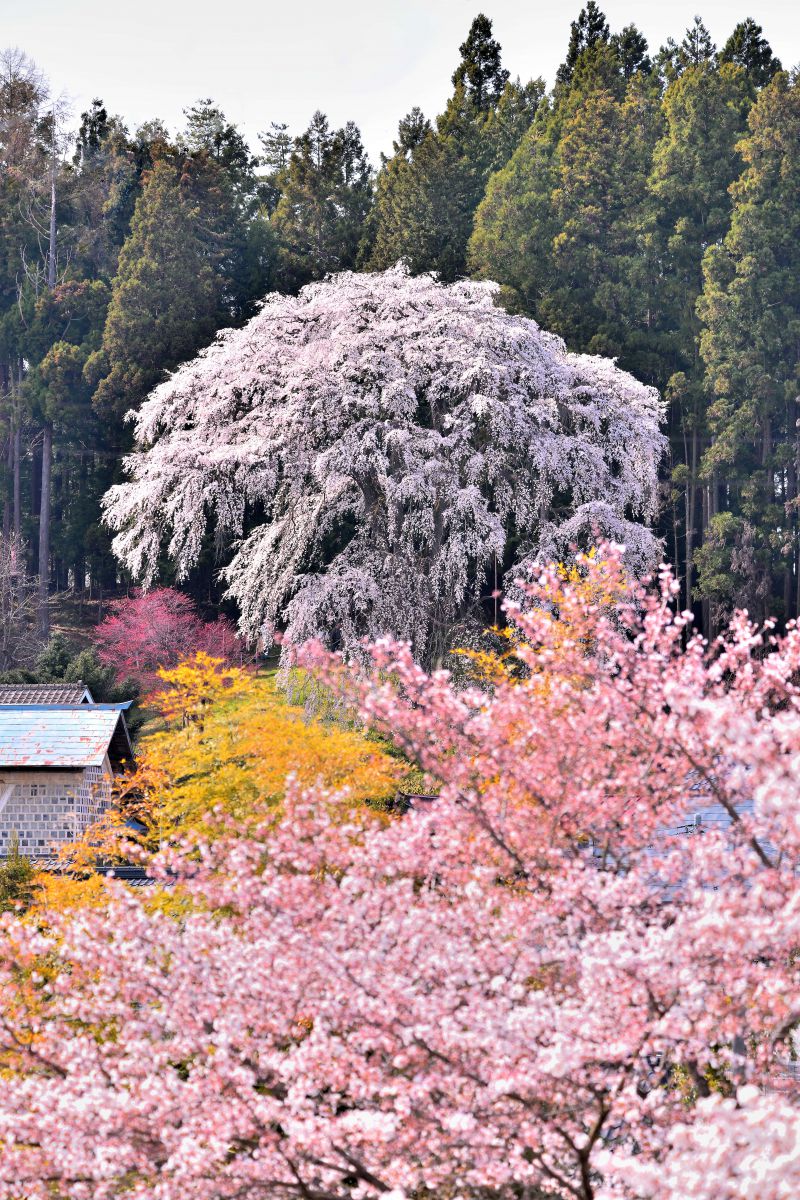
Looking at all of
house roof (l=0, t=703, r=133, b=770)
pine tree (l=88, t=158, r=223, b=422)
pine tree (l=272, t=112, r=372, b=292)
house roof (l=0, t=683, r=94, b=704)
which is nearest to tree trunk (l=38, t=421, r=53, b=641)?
pine tree (l=88, t=158, r=223, b=422)

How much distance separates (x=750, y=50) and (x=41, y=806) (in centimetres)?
3366

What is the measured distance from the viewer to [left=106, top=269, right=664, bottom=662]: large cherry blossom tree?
2361 cm

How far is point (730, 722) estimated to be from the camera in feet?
18.5

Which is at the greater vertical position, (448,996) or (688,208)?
(688,208)

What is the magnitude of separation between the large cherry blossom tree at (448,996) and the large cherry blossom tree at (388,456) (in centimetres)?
1553

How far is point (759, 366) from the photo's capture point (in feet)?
117

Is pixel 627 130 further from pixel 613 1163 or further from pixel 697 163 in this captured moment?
pixel 613 1163

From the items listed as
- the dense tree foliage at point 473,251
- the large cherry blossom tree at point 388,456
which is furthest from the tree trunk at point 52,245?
the large cherry blossom tree at point 388,456

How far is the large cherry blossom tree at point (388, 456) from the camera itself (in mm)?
23609

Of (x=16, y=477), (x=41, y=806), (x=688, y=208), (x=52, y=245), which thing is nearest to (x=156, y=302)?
(x=16, y=477)

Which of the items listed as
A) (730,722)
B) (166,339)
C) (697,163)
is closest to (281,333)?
(166,339)

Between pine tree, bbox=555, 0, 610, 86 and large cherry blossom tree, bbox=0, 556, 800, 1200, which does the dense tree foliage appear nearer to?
pine tree, bbox=555, 0, 610, 86

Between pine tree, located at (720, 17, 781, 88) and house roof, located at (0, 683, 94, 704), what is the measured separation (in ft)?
99.3

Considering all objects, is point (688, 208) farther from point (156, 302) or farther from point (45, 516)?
point (45, 516)
